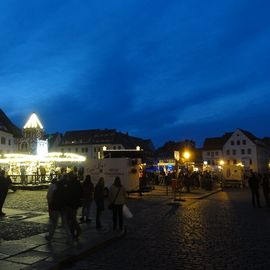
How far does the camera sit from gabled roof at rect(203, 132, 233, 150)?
10368 cm

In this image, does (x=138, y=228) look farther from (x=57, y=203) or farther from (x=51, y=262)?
(x=51, y=262)

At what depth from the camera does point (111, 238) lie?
1084cm

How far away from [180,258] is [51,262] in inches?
110

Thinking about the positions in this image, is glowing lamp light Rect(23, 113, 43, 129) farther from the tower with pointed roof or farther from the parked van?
the parked van

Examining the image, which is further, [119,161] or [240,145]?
[240,145]

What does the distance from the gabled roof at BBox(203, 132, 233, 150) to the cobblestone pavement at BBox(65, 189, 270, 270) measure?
88767mm

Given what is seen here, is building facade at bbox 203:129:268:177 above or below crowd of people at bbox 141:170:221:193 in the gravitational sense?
above

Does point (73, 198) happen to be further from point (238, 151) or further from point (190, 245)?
point (238, 151)

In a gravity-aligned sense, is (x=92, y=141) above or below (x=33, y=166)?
above

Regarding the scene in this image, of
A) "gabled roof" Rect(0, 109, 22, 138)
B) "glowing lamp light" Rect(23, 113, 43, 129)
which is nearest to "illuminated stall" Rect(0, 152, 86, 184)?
"glowing lamp light" Rect(23, 113, 43, 129)

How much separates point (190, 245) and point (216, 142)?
320 feet

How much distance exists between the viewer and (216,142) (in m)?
106

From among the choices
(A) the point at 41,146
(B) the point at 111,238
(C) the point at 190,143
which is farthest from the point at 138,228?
(C) the point at 190,143

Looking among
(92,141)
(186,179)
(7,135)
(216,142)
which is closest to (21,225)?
(186,179)
